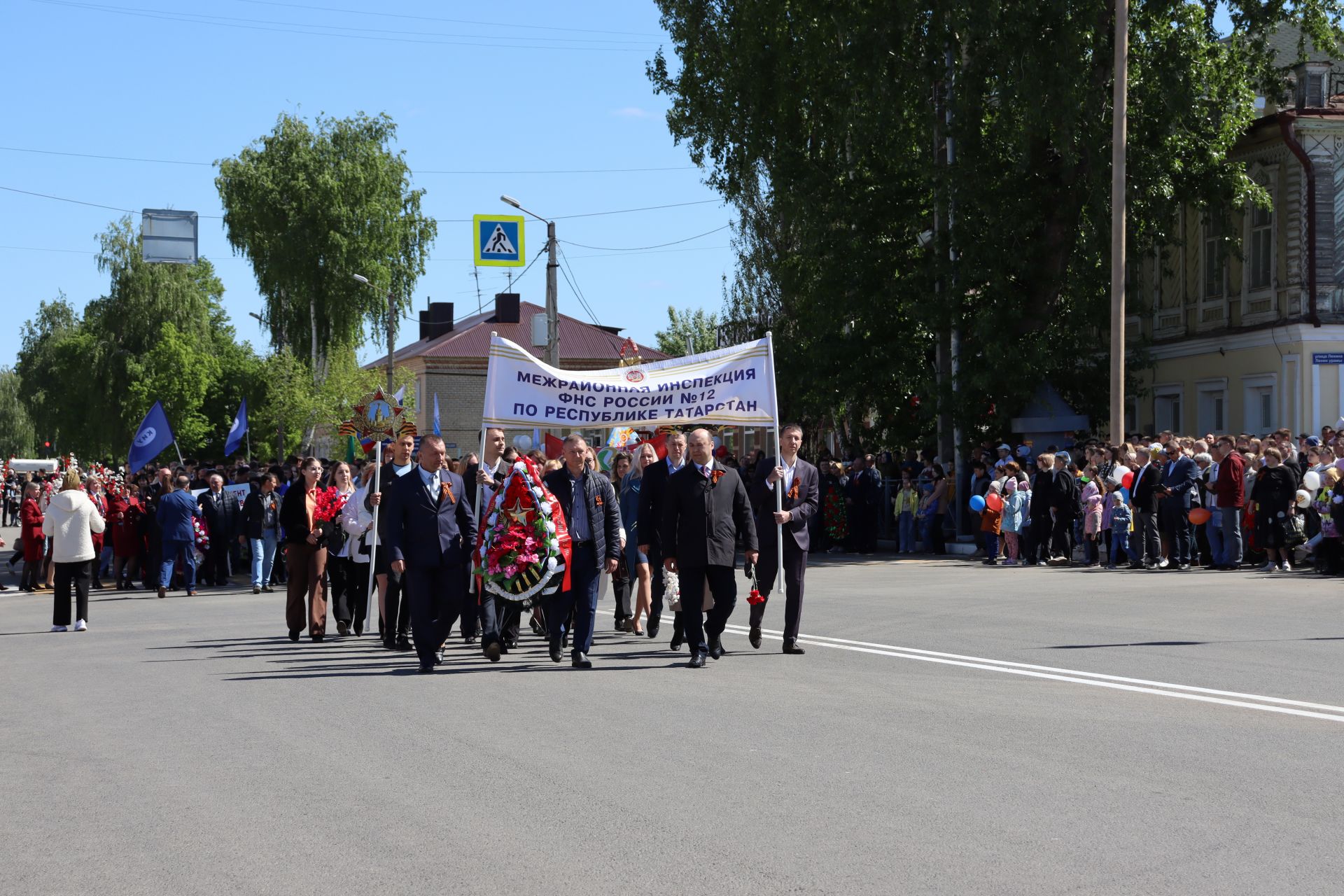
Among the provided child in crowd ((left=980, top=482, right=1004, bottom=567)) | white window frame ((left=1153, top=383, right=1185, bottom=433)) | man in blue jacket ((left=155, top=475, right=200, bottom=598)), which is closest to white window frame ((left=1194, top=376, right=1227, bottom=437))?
white window frame ((left=1153, top=383, right=1185, bottom=433))

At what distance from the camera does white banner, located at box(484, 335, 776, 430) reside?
1444 centimetres

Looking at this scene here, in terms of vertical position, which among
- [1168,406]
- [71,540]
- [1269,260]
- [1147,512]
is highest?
[1269,260]

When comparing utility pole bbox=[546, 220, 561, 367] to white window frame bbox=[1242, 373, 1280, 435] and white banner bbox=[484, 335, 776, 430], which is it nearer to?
white window frame bbox=[1242, 373, 1280, 435]

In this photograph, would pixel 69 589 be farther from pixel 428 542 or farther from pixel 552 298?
pixel 552 298

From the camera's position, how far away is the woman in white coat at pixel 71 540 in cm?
1709

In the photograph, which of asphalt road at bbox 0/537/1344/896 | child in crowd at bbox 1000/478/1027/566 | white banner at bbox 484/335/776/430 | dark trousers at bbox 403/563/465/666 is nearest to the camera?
asphalt road at bbox 0/537/1344/896

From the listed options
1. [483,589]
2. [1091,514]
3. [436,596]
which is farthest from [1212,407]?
[436,596]

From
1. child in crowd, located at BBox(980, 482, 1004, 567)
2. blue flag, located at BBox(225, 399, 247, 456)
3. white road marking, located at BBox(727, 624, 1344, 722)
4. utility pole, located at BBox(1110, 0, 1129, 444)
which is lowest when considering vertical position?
white road marking, located at BBox(727, 624, 1344, 722)

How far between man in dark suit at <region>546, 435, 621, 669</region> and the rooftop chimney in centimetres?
7718

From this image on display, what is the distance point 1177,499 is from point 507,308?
6977 centimetres

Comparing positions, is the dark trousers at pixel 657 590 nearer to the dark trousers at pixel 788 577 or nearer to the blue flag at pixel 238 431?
the dark trousers at pixel 788 577

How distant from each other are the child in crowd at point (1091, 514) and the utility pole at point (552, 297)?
551 inches

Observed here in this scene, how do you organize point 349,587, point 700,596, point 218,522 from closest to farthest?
point 700,596, point 349,587, point 218,522

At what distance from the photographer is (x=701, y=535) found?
12281 millimetres
